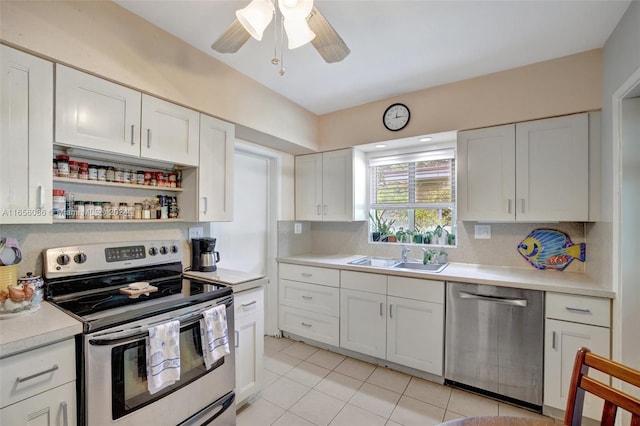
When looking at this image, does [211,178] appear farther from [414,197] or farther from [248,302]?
[414,197]

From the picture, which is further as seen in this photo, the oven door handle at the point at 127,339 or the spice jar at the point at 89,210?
the spice jar at the point at 89,210

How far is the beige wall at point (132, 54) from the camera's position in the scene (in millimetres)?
1356

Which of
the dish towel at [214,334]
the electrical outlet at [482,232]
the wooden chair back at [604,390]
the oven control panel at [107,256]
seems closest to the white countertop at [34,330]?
the oven control panel at [107,256]

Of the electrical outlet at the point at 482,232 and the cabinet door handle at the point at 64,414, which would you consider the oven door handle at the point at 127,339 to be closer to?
the cabinet door handle at the point at 64,414

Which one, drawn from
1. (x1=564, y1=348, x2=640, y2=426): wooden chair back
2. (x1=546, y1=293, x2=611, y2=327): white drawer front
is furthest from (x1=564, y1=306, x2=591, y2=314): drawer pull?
(x1=564, y1=348, x2=640, y2=426): wooden chair back

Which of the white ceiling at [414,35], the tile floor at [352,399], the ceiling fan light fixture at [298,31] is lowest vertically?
the tile floor at [352,399]

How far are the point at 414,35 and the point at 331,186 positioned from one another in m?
1.65

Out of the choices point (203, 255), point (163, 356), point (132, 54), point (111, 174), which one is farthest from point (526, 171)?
point (111, 174)

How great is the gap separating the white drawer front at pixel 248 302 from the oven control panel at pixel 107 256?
64 centimetres

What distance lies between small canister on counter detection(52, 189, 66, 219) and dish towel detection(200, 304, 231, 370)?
97 centimetres

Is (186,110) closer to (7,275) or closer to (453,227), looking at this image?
(7,275)

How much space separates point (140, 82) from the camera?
5.65ft

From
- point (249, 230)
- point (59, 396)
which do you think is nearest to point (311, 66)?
point (249, 230)

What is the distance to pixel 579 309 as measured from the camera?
1.81m
